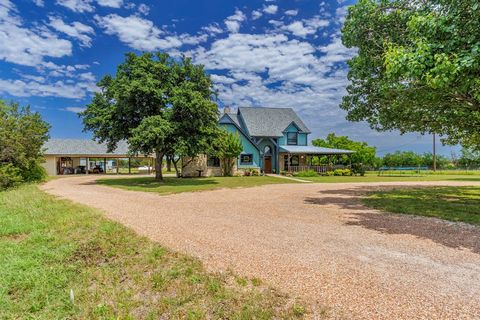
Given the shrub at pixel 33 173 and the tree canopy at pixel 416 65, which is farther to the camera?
the shrub at pixel 33 173

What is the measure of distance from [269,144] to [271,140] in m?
0.67

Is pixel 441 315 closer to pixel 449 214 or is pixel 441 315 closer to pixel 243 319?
pixel 243 319

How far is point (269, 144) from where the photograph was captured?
3456cm

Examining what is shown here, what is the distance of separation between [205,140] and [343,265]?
17.0 metres

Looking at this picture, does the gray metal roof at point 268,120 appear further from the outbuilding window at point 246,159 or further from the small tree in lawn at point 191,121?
the small tree in lawn at point 191,121

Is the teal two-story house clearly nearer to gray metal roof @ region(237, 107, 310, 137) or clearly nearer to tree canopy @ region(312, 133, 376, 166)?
gray metal roof @ region(237, 107, 310, 137)

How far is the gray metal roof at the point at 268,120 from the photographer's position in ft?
111

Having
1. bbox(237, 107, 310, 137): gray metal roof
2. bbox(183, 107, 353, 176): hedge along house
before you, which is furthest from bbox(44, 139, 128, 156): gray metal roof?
bbox(237, 107, 310, 137): gray metal roof

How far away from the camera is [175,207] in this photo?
10852mm

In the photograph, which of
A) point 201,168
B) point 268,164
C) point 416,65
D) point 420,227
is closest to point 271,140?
point 268,164

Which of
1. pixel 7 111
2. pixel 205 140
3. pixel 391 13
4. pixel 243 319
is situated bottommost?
pixel 243 319

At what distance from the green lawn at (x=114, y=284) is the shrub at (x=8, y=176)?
13481 millimetres

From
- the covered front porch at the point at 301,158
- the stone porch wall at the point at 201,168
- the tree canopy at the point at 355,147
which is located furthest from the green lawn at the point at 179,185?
the tree canopy at the point at 355,147

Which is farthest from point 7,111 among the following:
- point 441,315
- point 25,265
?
point 441,315
